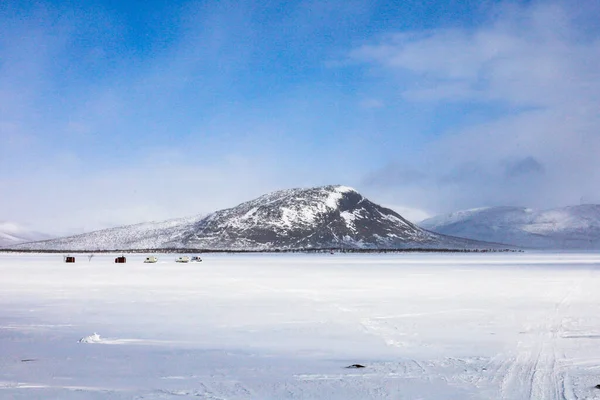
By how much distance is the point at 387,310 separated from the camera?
25719mm

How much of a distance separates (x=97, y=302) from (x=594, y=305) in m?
20.5

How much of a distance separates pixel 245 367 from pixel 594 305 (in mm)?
18396

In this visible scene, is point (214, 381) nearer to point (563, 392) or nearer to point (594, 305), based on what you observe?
point (563, 392)

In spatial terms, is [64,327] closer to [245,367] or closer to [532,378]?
[245,367]

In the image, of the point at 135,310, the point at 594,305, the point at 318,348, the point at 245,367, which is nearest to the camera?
the point at 245,367

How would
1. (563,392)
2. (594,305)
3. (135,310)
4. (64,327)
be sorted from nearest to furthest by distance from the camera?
1. (563,392)
2. (64,327)
3. (135,310)
4. (594,305)

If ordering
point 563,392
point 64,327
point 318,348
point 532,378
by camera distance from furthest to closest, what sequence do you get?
point 64,327, point 318,348, point 532,378, point 563,392

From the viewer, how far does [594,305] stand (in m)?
27.7

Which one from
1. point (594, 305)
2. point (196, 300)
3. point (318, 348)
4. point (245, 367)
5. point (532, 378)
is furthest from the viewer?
point (196, 300)

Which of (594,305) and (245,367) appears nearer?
(245,367)

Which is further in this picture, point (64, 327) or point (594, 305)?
point (594, 305)

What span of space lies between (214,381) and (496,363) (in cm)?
614

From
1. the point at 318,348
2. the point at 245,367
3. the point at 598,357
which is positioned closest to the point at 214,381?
the point at 245,367

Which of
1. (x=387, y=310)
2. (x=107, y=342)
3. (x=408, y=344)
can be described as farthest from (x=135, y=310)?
(x=408, y=344)
